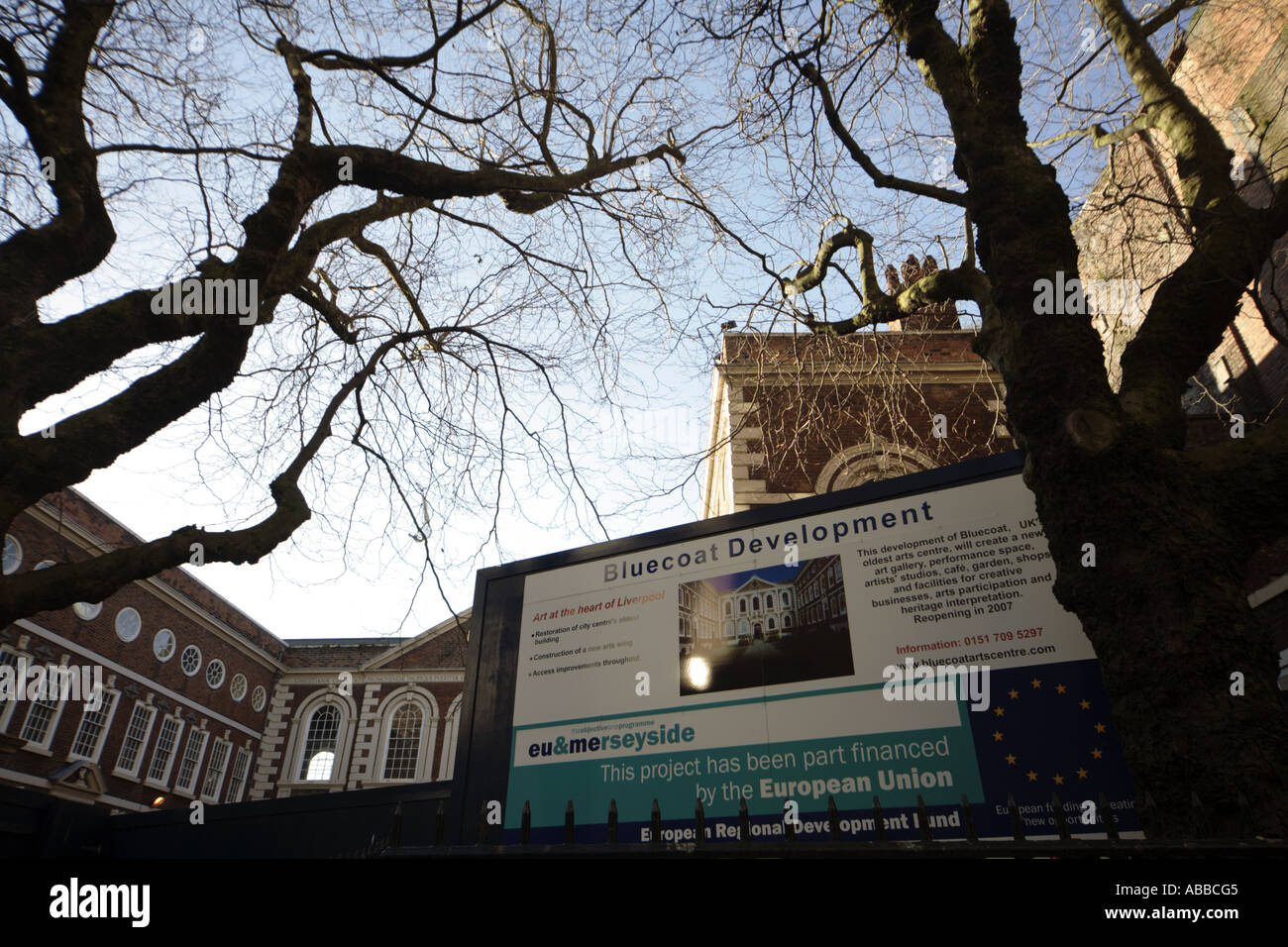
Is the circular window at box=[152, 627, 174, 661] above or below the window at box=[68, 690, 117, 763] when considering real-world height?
above

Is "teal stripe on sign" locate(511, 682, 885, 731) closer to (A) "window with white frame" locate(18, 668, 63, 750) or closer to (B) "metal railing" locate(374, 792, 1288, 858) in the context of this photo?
(B) "metal railing" locate(374, 792, 1288, 858)

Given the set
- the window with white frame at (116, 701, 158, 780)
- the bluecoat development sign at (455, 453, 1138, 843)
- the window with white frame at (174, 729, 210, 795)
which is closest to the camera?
the bluecoat development sign at (455, 453, 1138, 843)

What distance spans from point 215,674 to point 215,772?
13.8 feet

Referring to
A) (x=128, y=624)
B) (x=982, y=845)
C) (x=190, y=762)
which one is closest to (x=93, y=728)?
(x=128, y=624)

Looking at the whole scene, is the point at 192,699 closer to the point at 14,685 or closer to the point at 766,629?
the point at 14,685

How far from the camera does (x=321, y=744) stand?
3569 centimetres

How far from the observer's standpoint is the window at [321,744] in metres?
34.7

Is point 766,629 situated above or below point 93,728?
below

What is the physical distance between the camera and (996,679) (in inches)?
156

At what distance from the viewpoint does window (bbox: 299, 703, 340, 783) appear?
34688 mm

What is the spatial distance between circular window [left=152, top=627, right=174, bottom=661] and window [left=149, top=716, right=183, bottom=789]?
2.50 metres

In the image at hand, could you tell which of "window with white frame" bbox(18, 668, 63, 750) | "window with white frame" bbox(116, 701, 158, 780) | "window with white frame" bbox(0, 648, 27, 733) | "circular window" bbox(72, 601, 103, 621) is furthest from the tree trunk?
"window with white frame" bbox(116, 701, 158, 780)
